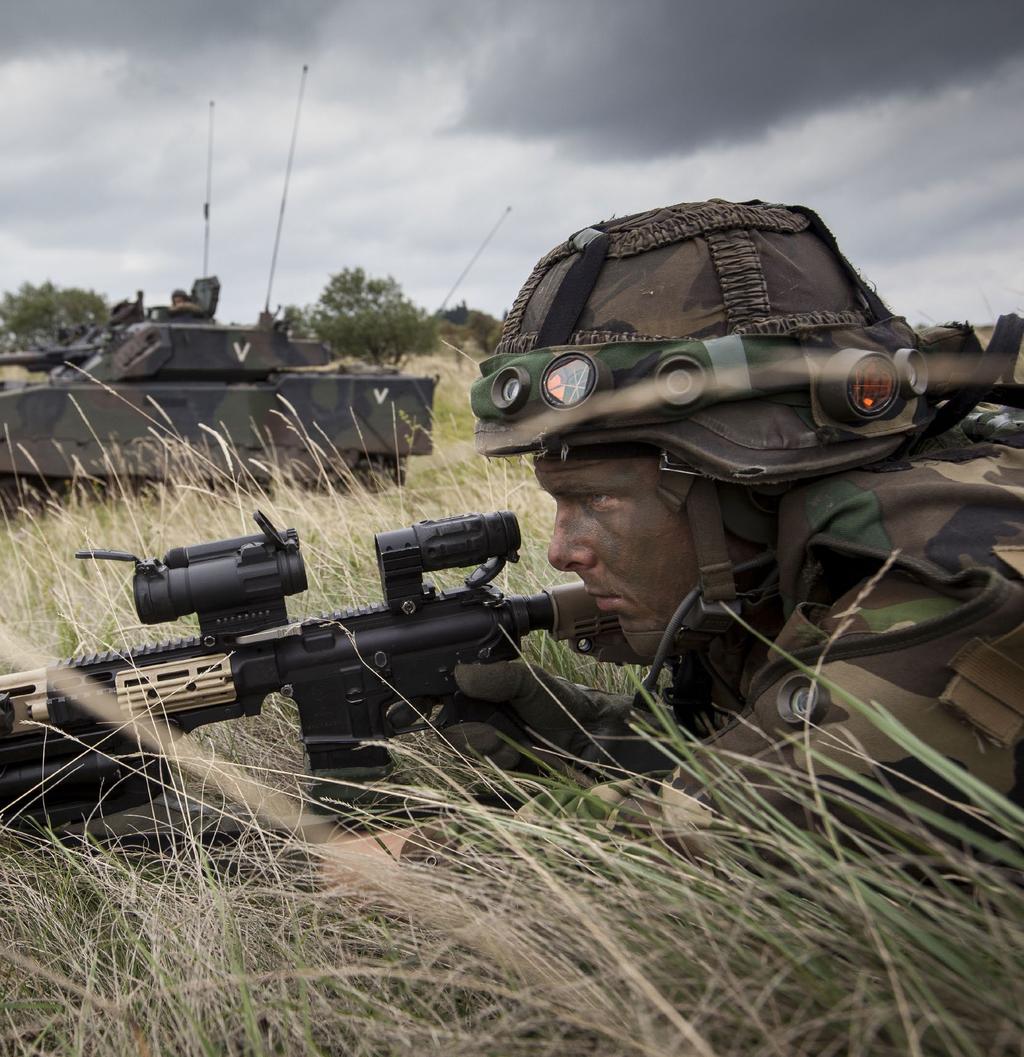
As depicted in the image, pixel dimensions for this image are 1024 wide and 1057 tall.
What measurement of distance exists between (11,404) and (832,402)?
10385 mm

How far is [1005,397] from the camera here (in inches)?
93.9

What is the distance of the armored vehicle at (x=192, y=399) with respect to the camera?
10359 mm

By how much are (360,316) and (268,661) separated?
22.5 meters

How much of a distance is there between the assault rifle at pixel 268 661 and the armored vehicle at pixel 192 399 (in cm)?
727

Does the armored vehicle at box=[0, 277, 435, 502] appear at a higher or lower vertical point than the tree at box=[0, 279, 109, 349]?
lower

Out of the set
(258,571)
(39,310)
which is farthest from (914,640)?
(39,310)

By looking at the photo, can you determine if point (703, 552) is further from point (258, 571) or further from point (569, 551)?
point (258, 571)

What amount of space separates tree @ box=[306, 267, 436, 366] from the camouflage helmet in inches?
887

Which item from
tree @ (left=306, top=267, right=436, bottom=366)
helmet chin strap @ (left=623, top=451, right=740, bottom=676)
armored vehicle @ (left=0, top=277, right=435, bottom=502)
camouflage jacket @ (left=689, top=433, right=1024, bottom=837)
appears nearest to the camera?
camouflage jacket @ (left=689, top=433, right=1024, bottom=837)

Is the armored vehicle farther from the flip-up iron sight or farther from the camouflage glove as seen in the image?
the flip-up iron sight

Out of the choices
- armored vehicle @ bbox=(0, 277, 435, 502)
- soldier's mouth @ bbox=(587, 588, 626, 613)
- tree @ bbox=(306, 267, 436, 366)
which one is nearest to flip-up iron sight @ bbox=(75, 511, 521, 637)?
soldier's mouth @ bbox=(587, 588, 626, 613)

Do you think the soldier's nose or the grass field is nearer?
the grass field

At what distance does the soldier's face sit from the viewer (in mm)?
2170

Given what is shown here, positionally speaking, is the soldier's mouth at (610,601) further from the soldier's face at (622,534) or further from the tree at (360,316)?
the tree at (360,316)
